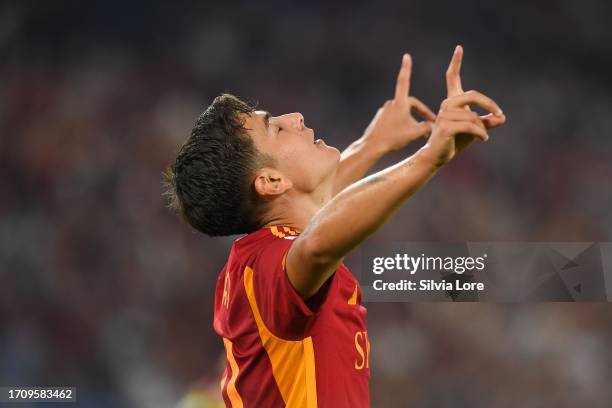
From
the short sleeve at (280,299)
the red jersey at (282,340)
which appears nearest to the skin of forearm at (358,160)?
the red jersey at (282,340)

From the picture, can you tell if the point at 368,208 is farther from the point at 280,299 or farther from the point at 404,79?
the point at 404,79

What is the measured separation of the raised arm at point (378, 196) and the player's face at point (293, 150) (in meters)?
0.41

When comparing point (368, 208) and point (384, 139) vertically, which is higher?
point (384, 139)

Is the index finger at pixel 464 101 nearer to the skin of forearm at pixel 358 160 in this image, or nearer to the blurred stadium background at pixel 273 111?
the skin of forearm at pixel 358 160

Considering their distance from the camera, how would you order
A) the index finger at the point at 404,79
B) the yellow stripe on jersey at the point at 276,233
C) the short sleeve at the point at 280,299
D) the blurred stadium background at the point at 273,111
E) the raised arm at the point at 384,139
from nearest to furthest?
1. the short sleeve at the point at 280,299
2. the yellow stripe on jersey at the point at 276,233
3. the index finger at the point at 404,79
4. the raised arm at the point at 384,139
5. the blurred stadium background at the point at 273,111

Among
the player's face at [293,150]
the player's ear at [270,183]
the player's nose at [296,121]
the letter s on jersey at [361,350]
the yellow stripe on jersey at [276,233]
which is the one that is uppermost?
the player's nose at [296,121]

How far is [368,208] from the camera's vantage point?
1.13 metres

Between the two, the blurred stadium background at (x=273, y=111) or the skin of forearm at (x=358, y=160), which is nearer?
the skin of forearm at (x=358, y=160)

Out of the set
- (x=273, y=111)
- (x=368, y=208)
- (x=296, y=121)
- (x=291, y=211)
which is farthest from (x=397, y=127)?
(x=273, y=111)

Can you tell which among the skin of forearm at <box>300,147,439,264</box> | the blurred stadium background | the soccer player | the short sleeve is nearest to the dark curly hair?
the soccer player

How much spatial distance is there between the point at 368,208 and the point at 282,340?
1.16ft

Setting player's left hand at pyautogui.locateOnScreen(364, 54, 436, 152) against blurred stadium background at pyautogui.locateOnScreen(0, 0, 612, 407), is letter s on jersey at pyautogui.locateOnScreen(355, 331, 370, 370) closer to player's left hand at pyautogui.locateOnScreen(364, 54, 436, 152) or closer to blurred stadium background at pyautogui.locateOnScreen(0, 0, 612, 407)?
player's left hand at pyautogui.locateOnScreen(364, 54, 436, 152)

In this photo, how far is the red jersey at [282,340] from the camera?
132cm

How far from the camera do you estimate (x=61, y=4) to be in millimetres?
4387
